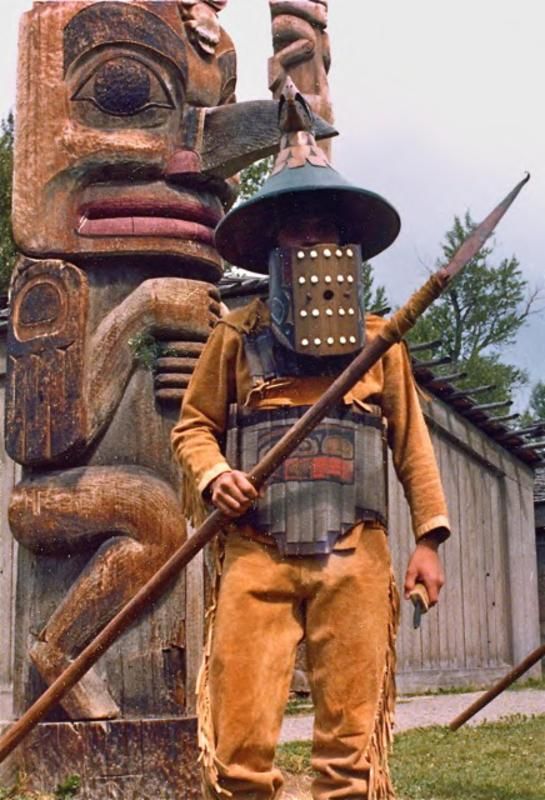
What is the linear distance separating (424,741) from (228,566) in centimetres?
428

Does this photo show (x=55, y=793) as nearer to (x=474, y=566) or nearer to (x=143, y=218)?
(x=143, y=218)

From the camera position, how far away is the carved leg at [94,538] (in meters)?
5.20

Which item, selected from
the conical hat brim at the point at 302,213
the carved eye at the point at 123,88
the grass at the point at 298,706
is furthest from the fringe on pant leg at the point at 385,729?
the grass at the point at 298,706

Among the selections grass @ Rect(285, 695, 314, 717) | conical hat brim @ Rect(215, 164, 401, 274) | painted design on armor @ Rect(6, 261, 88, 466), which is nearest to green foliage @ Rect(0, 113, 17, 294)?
grass @ Rect(285, 695, 314, 717)

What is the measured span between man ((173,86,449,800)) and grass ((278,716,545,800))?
2.12 meters

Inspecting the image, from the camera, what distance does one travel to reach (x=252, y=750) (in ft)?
11.9

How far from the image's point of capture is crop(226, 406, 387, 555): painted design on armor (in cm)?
375

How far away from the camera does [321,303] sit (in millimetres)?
3865

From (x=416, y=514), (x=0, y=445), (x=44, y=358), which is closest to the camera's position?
(x=416, y=514)

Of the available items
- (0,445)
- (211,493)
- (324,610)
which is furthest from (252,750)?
(0,445)

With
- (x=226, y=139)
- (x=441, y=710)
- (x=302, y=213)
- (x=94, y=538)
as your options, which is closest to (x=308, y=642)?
(x=302, y=213)

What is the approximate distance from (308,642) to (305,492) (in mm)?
441

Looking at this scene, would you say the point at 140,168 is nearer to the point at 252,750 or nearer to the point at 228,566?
the point at 228,566

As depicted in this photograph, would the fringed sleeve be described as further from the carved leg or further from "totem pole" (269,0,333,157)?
"totem pole" (269,0,333,157)
